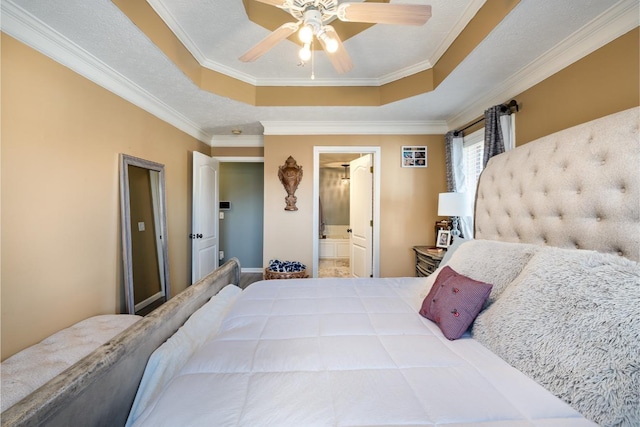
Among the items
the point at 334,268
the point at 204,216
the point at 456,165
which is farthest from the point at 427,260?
the point at 204,216

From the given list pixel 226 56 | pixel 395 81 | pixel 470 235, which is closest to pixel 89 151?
pixel 226 56

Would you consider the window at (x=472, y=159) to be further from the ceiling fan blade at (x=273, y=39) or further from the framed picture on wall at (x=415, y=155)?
the ceiling fan blade at (x=273, y=39)

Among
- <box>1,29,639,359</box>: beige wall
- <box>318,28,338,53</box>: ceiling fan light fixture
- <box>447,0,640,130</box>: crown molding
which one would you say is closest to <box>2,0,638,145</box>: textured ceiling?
<box>447,0,640,130</box>: crown molding

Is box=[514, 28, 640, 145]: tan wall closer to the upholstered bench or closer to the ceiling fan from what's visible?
the ceiling fan

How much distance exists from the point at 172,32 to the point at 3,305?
2.07m

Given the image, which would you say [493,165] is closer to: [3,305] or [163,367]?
[163,367]

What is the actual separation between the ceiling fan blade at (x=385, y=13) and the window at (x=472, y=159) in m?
1.76

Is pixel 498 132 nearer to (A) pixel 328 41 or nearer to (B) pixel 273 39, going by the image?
(A) pixel 328 41

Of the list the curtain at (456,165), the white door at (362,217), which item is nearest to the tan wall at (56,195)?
the white door at (362,217)

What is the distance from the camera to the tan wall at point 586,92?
1.29m

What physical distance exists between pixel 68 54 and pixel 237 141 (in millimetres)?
2187

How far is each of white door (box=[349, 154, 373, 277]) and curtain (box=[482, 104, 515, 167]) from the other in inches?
57.2

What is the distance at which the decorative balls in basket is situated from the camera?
2922 millimetres

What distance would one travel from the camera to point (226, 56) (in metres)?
2.26
